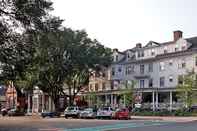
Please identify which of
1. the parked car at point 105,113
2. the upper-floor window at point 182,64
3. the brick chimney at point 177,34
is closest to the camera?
the parked car at point 105,113

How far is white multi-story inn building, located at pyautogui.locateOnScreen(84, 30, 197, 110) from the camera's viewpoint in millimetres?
73000

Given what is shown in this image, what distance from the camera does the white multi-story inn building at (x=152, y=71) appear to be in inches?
2874

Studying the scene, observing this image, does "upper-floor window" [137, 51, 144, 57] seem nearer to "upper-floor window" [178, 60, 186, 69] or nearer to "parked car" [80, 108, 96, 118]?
"upper-floor window" [178, 60, 186, 69]

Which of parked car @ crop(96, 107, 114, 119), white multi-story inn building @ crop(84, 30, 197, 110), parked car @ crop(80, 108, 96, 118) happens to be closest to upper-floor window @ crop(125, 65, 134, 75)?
white multi-story inn building @ crop(84, 30, 197, 110)

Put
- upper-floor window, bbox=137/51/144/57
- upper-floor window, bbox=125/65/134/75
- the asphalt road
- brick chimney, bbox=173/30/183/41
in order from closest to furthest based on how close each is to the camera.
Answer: the asphalt road → brick chimney, bbox=173/30/183/41 → upper-floor window, bbox=137/51/144/57 → upper-floor window, bbox=125/65/134/75

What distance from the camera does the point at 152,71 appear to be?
260 ft

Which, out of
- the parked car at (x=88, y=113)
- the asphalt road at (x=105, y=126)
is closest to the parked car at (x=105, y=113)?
the parked car at (x=88, y=113)

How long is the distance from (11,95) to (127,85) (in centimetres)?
4463

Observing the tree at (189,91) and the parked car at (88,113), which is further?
the tree at (189,91)

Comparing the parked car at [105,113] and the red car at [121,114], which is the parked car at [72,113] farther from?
the red car at [121,114]

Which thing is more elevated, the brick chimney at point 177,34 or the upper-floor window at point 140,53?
the brick chimney at point 177,34

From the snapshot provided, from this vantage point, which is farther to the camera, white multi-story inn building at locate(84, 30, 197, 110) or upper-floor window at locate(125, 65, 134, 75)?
upper-floor window at locate(125, 65, 134, 75)

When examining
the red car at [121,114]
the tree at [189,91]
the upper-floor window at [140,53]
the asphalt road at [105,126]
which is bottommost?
the asphalt road at [105,126]

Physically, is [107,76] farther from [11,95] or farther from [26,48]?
[26,48]
